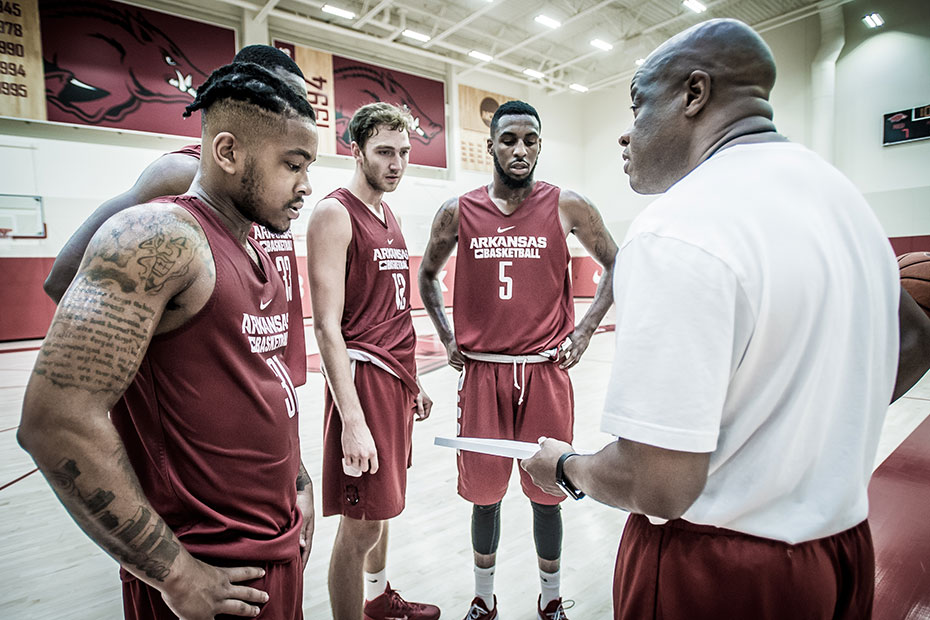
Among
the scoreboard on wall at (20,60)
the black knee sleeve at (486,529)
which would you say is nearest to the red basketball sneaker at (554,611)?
the black knee sleeve at (486,529)

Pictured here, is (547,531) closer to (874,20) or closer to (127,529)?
(127,529)

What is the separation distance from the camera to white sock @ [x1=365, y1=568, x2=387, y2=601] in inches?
81.8

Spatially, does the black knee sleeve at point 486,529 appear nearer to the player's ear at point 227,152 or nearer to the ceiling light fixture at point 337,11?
the player's ear at point 227,152

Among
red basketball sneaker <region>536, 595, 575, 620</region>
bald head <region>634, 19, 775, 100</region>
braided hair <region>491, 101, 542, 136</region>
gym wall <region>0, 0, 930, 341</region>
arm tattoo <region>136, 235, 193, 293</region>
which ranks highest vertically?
gym wall <region>0, 0, 930, 341</region>

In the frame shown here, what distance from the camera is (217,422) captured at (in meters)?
0.99

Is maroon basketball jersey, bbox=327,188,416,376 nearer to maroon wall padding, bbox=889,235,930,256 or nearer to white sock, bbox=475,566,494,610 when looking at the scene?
white sock, bbox=475,566,494,610

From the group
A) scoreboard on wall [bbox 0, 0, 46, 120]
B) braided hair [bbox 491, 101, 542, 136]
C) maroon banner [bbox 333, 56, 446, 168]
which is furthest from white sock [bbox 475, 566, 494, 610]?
maroon banner [bbox 333, 56, 446, 168]

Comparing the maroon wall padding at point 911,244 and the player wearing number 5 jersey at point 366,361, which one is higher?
the maroon wall padding at point 911,244

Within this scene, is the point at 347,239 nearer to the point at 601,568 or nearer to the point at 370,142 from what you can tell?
the point at 370,142

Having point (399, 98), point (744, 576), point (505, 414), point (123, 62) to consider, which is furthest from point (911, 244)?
point (123, 62)

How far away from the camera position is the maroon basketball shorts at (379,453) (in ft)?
6.16

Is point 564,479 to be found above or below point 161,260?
below

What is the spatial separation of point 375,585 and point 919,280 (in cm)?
215

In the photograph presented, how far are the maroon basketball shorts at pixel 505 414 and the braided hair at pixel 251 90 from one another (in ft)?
4.54
